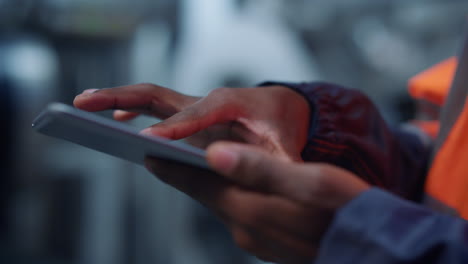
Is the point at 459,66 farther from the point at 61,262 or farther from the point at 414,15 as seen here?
the point at 61,262

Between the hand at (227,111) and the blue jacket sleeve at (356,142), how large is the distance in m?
0.02

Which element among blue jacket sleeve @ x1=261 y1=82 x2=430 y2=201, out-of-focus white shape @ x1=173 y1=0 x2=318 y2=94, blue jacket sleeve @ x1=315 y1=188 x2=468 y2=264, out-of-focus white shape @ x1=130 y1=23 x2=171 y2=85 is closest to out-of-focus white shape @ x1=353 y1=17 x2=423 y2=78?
out-of-focus white shape @ x1=173 y1=0 x2=318 y2=94

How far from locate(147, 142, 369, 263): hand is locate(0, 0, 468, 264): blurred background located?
1.12 meters

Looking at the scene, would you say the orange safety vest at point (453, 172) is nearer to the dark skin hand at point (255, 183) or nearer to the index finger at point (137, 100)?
the dark skin hand at point (255, 183)

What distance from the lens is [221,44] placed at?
4.44 ft

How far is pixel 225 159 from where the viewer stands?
21cm

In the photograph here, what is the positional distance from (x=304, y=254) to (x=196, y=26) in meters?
1.23

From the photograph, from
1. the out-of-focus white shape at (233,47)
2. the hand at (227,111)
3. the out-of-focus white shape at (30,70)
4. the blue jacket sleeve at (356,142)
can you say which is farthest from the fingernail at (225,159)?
the out-of-focus white shape at (30,70)

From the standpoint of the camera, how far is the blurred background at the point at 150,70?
133 centimetres

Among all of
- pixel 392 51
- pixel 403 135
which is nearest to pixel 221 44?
pixel 392 51

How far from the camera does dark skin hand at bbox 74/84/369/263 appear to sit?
0.69 feet

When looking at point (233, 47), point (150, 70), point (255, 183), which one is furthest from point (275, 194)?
point (150, 70)

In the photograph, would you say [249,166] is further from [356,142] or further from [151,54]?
[151,54]

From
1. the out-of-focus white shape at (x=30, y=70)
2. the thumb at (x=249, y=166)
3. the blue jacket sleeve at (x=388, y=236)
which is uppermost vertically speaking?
the thumb at (x=249, y=166)
